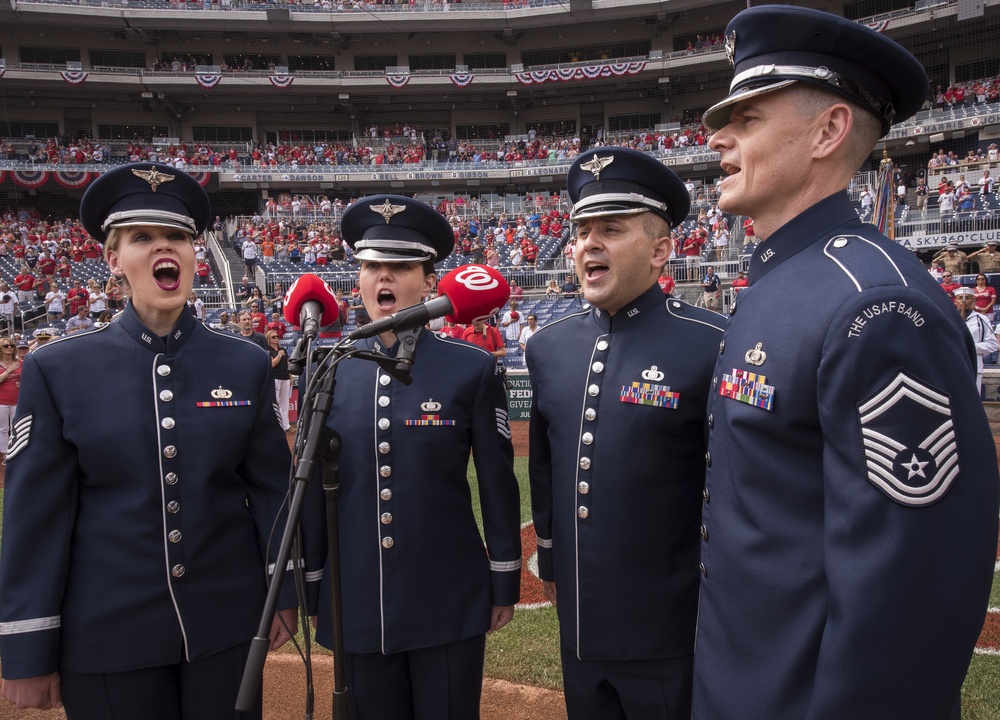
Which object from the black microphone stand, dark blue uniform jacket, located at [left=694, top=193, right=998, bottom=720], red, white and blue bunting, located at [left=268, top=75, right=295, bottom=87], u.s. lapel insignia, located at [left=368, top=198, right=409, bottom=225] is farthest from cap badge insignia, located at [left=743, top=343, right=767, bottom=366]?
red, white and blue bunting, located at [left=268, top=75, right=295, bottom=87]

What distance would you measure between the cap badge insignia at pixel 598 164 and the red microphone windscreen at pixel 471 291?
75 centimetres

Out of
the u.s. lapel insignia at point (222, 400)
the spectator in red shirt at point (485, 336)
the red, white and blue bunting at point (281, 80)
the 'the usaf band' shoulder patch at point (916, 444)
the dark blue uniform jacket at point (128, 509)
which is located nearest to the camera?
the 'the usaf band' shoulder patch at point (916, 444)

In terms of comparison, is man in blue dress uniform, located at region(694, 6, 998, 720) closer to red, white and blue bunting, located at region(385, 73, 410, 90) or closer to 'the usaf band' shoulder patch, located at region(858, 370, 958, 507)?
'the usaf band' shoulder patch, located at region(858, 370, 958, 507)

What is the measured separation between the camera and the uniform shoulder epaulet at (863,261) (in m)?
1.49

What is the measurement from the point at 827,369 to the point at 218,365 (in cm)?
200

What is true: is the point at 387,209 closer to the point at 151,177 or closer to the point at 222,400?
the point at 151,177

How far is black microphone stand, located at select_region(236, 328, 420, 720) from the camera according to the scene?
61.4 inches

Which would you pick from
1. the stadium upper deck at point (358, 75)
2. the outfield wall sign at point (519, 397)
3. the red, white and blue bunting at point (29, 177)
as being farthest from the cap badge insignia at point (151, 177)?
the red, white and blue bunting at point (29, 177)

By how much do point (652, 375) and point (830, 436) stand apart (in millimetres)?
1111

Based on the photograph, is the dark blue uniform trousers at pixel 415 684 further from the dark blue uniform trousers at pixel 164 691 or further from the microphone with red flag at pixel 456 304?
the microphone with red flag at pixel 456 304

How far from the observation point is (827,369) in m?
1.48

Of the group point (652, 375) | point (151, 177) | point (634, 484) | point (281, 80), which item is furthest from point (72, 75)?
point (634, 484)

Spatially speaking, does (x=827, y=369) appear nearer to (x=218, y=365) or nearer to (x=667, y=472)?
(x=667, y=472)

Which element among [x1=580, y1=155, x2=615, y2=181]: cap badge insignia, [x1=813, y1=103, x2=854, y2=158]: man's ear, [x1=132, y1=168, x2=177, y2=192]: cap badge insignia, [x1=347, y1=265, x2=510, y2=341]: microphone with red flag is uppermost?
[x1=580, y1=155, x2=615, y2=181]: cap badge insignia
